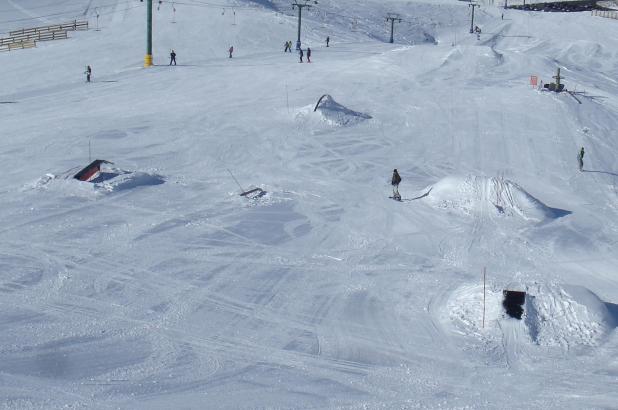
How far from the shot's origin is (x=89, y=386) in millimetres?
9172

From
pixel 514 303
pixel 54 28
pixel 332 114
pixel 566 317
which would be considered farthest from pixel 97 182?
pixel 54 28

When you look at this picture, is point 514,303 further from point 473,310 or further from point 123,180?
point 123,180

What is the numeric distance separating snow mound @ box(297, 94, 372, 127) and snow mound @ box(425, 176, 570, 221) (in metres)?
7.76

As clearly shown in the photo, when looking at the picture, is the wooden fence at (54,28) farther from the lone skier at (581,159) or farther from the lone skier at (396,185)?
the lone skier at (581,159)

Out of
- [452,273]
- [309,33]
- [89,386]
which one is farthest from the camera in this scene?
[309,33]

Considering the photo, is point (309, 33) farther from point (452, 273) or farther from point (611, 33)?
point (452, 273)

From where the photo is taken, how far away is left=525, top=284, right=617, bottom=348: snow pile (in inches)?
432

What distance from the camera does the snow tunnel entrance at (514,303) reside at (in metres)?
11.3

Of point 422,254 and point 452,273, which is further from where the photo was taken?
point 422,254

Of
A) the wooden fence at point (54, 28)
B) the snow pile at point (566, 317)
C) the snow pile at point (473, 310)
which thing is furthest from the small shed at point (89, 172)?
the wooden fence at point (54, 28)

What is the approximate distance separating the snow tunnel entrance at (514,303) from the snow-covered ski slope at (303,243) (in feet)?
0.67

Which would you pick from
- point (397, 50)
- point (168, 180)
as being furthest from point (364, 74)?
point (168, 180)

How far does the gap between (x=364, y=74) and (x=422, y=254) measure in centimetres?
2145

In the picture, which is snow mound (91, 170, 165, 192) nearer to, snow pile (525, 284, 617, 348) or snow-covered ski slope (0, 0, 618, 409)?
snow-covered ski slope (0, 0, 618, 409)
